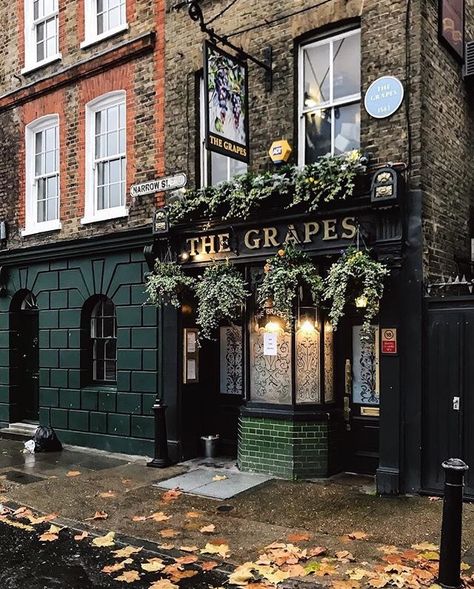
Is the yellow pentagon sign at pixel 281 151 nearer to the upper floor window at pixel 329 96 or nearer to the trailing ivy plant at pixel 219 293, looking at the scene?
the upper floor window at pixel 329 96

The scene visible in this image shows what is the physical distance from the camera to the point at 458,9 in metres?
8.90

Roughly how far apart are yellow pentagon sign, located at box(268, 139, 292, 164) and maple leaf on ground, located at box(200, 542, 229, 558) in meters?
5.25

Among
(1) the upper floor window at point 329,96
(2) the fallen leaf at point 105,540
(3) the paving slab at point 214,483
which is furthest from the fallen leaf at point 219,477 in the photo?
(1) the upper floor window at point 329,96

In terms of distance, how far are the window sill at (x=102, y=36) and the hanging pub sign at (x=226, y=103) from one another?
10.9 feet

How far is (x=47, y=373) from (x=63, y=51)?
6306mm

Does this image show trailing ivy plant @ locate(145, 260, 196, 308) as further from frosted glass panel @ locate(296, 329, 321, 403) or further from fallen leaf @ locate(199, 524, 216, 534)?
fallen leaf @ locate(199, 524, 216, 534)

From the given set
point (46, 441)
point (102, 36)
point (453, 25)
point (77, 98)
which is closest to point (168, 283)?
point (46, 441)

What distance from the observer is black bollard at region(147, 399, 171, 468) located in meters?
9.70

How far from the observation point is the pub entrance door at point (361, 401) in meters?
8.93

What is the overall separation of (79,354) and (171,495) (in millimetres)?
4379

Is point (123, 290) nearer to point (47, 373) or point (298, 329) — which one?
point (47, 373)

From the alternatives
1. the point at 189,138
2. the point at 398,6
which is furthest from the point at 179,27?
the point at 398,6

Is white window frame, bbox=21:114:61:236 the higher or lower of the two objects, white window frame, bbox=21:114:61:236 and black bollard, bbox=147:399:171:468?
the higher

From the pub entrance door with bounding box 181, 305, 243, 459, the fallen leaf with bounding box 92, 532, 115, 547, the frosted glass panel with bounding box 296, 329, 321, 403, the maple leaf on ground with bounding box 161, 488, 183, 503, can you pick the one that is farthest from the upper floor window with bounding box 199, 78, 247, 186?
the fallen leaf with bounding box 92, 532, 115, 547
